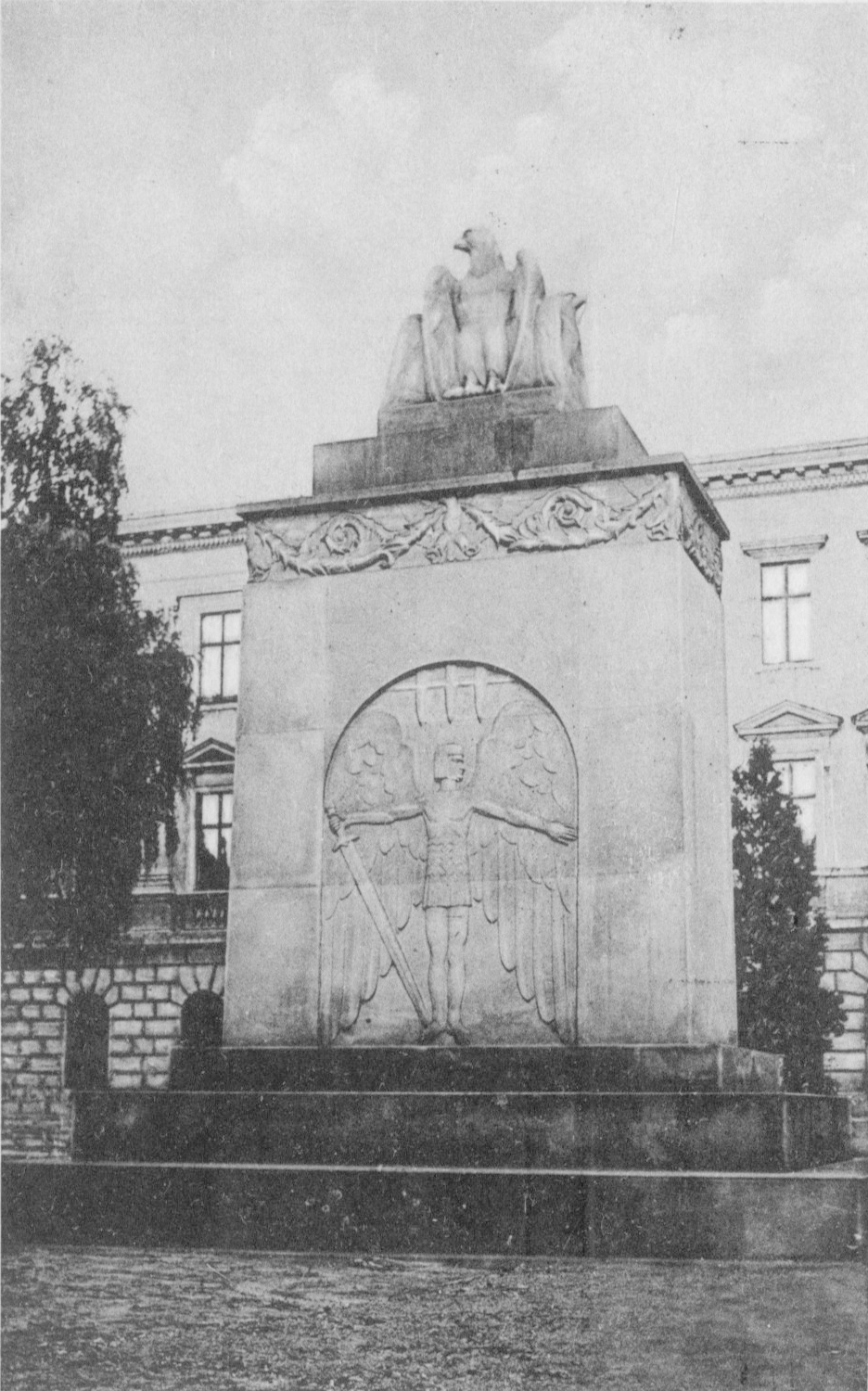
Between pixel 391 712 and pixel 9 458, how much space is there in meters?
17.5

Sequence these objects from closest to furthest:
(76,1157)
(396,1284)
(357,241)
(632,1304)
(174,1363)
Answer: (174,1363), (632,1304), (396,1284), (76,1157), (357,241)

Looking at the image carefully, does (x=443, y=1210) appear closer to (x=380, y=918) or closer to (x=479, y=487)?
(x=380, y=918)

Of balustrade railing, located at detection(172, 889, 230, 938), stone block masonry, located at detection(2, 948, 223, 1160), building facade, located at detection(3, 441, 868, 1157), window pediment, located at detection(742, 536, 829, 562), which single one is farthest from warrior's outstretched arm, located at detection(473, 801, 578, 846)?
balustrade railing, located at detection(172, 889, 230, 938)

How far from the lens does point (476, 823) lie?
9.79 meters

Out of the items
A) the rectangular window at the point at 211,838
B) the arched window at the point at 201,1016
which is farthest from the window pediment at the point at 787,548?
the arched window at the point at 201,1016

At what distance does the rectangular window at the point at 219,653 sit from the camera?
3800cm

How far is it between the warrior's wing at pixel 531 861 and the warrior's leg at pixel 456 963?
16 centimetres

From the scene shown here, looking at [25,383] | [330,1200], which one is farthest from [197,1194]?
[25,383]

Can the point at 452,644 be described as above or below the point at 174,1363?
above

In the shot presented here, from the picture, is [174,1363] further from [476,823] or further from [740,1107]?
[476,823]

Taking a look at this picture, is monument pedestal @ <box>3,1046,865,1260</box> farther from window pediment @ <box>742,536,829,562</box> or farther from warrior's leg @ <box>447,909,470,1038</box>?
window pediment @ <box>742,536,829,562</box>

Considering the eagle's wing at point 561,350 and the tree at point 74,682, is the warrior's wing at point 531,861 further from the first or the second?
the tree at point 74,682

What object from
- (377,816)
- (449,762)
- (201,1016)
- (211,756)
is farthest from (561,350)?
(201,1016)

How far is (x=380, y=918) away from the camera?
9.86 m
